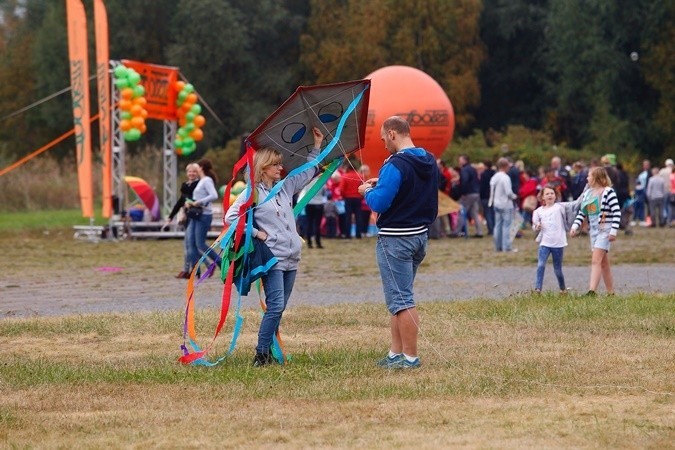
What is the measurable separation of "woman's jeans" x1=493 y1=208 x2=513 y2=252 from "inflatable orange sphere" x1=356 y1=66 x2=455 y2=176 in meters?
5.53

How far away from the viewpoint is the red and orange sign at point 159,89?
31797mm

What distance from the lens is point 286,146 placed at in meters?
11.0

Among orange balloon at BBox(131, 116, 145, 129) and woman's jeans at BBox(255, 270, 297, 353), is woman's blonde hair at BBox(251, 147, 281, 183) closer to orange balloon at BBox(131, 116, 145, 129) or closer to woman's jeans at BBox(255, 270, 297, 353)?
woman's jeans at BBox(255, 270, 297, 353)

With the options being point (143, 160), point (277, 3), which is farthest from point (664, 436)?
point (277, 3)

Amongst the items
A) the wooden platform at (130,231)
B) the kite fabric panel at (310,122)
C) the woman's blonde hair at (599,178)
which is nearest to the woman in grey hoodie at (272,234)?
the kite fabric panel at (310,122)

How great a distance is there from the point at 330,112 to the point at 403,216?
1.20m

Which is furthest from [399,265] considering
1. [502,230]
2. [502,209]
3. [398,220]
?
[502,209]

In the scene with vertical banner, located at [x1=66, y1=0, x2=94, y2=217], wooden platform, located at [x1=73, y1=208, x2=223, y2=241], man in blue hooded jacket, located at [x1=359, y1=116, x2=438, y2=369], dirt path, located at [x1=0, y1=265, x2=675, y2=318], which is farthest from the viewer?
wooden platform, located at [x1=73, y1=208, x2=223, y2=241]

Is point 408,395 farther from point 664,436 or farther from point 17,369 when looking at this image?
point 17,369

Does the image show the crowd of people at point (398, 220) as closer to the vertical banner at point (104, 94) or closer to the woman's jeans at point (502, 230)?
the woman's jeans at point (502, 230)

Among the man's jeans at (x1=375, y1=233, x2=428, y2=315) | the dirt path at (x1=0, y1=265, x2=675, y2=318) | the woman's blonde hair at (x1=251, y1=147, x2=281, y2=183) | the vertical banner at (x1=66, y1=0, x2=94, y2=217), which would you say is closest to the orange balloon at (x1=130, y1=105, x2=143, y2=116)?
the vertical banner at (x1=66, y1=0, x2=94, y2=217)

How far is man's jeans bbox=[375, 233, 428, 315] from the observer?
10.4 m

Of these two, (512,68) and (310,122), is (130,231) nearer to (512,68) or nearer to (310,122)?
(310,122)

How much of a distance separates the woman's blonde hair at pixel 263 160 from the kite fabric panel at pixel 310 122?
0.36 ft
